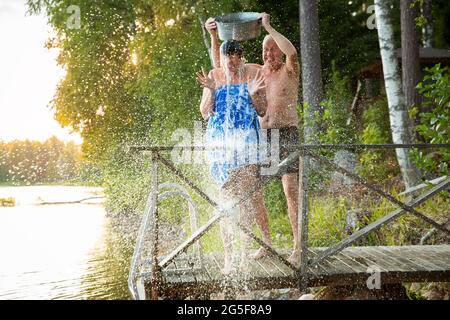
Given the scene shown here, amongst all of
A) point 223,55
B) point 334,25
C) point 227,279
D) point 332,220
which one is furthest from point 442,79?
point 334,25

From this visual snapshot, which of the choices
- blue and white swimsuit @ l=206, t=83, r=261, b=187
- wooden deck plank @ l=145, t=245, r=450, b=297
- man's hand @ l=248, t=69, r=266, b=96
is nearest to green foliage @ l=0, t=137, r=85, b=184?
wooden deck plank @ l=145, t=245, r=450, b=297

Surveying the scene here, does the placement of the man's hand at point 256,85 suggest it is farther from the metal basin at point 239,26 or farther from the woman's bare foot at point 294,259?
the woman's bare foot at point 294,259

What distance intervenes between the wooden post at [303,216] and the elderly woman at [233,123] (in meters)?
0.37

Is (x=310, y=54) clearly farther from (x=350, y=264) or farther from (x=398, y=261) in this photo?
(x=350, y=264)

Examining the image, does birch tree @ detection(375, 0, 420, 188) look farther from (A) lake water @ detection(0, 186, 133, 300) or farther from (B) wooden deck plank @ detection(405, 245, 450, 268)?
(A) lake water @ detection(0, 186, 133, 300)

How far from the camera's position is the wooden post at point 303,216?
3.56m

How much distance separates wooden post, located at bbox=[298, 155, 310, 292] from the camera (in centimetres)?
356

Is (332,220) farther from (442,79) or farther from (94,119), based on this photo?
(94,119)

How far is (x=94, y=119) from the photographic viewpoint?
49.3 feet

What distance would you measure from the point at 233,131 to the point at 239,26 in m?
1.30

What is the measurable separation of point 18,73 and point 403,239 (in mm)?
11983

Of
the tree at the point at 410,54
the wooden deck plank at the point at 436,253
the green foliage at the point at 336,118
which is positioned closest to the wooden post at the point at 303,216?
the wooden deck plank at the point at 436,253

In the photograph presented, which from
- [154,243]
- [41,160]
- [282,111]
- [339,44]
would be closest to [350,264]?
[282,111]
